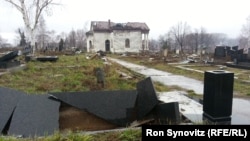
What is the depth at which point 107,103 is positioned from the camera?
6277 millimetres

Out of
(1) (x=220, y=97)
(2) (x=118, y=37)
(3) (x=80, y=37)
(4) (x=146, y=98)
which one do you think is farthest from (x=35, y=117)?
(3) (x=80, y=37)

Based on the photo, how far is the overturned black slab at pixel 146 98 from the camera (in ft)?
18.2

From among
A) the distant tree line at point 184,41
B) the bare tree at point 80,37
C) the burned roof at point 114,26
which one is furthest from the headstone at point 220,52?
the bare tree at point 80,37

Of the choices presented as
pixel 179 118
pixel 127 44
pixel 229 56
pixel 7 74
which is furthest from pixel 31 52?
pixel 127 44

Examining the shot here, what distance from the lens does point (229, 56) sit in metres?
21.3

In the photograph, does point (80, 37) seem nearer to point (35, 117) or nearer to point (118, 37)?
point (118, 37)

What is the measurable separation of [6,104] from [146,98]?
120 inches

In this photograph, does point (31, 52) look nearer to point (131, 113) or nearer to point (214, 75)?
point (131, 113)

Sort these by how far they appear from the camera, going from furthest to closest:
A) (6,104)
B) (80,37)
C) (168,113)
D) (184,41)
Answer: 1. (80,37)
2. (184,41)
3. (6,104)
4. (168,113)

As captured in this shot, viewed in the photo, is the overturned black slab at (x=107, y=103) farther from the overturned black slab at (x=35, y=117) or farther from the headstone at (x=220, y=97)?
the headstone at (x=220, y=97)

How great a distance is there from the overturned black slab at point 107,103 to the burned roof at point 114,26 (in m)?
47.3

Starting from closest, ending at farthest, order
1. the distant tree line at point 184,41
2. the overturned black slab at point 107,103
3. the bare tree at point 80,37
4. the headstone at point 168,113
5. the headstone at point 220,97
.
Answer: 1. the headstone at point 220,97
2. the headstone at point 168,113
3. the overturned black slab at point 107,103
4. the distant tree line at point 184,41
5. the bare tree at point 80,37

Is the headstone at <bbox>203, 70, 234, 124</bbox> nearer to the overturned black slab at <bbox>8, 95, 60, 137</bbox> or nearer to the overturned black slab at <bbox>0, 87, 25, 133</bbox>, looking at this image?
the overturned black slab at <bbox>8, 95, 60, 137</bbox>

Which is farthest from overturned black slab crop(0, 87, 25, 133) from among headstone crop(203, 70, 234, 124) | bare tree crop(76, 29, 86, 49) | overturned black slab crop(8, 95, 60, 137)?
bare tree crop(76, 29, 86, 49)
